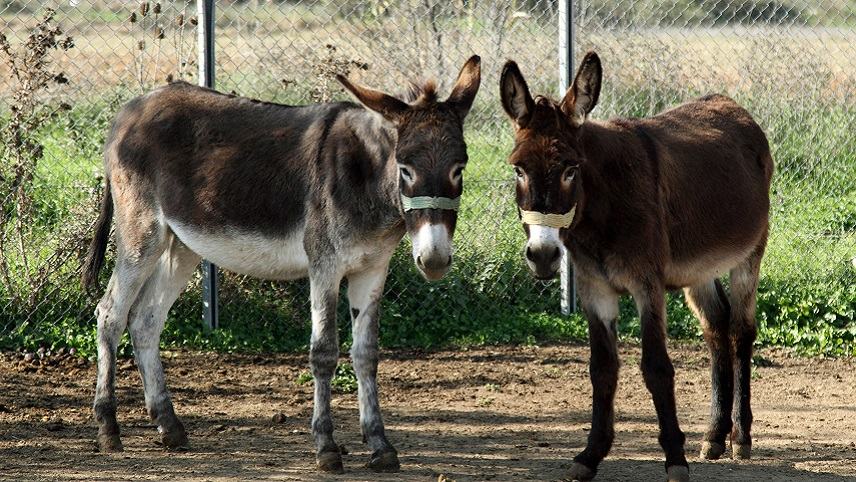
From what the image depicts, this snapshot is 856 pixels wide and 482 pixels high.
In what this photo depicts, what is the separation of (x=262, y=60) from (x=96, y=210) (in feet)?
5.08

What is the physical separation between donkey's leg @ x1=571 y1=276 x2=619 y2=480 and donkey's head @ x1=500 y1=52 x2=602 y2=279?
53 centimetres

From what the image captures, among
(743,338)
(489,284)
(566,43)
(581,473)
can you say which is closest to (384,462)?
(581,473)

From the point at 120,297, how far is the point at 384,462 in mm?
1636

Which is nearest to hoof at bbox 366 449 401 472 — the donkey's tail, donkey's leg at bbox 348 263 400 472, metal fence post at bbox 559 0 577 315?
donkey's leg at bbox 348 263 400 472

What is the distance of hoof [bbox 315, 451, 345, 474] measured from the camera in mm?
5055

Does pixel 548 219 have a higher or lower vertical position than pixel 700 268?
higher

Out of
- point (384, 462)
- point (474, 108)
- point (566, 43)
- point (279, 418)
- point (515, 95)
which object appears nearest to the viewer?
point (515, 95)

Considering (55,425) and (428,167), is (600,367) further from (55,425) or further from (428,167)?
(55,425)

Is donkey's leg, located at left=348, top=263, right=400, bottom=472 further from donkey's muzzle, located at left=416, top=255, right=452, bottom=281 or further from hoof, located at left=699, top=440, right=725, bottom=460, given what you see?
hoof, located at left=699, top=440, right=725, bottom=460

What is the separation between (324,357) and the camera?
5117 mm

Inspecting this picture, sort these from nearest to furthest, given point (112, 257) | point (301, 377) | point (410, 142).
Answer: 1. point (410, 142)
2. point (301, 377)
3. point (112, 257)

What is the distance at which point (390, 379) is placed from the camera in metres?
7.11

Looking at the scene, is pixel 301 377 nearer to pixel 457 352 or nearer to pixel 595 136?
pixel 457 352

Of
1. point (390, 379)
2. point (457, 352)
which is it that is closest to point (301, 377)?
point (390, 379)
